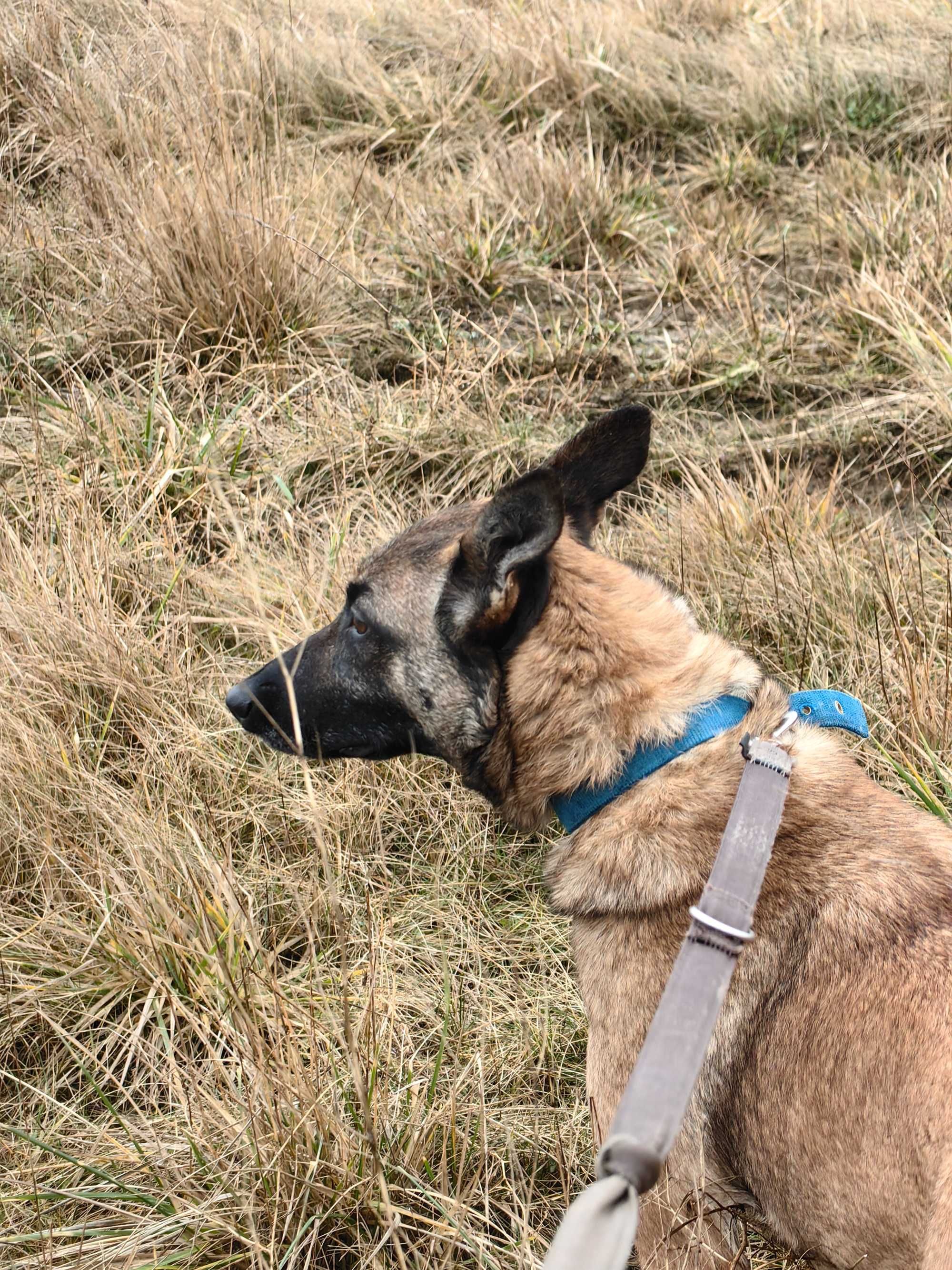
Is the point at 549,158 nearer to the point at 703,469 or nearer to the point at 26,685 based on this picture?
the point at 703,469

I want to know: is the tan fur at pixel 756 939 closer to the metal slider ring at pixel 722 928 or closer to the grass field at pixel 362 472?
the grass field at pixel 362 472

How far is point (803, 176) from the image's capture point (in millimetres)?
6016

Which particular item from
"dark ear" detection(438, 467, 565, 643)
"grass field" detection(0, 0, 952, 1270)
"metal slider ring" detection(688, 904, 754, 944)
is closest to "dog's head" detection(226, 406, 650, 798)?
"dark ear" detection(438, 467, 565, 643)

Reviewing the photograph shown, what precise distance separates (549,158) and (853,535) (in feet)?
9.77

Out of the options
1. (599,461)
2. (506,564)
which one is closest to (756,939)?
(506,564)

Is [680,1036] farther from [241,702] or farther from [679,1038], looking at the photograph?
[241,702]

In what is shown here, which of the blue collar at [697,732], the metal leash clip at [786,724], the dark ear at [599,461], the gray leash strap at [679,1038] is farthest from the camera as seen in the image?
the dark ear at [599,461]

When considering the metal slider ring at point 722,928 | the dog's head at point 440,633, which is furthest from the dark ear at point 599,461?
the metal slider ring at point 722,928

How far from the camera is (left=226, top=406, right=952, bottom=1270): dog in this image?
1.88 m

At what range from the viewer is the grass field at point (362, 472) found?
2.30 meters

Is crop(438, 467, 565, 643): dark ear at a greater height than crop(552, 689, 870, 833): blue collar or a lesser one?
greater

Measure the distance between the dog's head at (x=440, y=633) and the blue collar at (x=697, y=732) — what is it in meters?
0.27

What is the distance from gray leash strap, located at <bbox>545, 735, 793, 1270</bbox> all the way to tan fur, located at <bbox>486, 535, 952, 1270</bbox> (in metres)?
0.33

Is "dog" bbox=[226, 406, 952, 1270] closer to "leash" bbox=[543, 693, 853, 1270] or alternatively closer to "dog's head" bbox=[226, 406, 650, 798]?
"dog's head" bbox=[226, 406, 650, 798]
